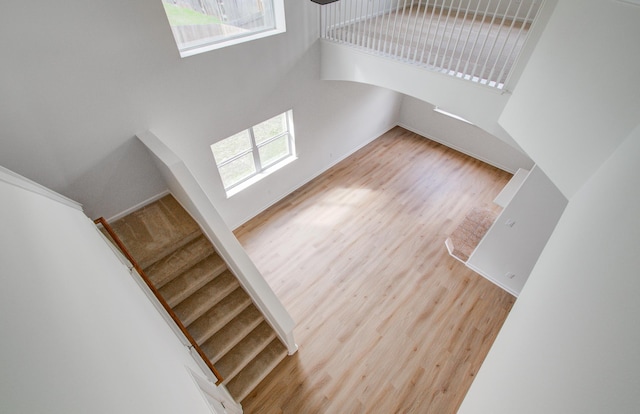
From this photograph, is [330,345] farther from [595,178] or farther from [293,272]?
[595,178]

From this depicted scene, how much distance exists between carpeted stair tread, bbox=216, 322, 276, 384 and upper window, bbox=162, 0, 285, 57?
11.4ft

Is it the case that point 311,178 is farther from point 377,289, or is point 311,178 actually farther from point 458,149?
point 458,149

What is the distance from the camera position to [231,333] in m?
3.35

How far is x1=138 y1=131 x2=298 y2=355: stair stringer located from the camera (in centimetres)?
281

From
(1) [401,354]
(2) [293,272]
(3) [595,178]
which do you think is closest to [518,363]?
(3) [595,178]

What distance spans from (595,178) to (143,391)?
2497 mm

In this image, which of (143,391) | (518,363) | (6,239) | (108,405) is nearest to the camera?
(108,405)

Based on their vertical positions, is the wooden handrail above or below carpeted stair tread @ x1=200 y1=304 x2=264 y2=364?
above

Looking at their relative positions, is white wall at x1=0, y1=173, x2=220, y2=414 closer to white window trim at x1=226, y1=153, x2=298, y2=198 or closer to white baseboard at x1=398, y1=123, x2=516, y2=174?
white window trim at x1=226, y1=153, x2=298, y2=198

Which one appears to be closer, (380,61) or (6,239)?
(6,239)

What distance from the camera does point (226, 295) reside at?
3.45 meters

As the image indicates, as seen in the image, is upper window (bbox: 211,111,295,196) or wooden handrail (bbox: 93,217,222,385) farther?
upper window (bbox: 211,111,295,196)

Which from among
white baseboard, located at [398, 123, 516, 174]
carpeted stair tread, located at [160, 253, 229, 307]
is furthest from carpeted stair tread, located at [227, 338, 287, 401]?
white baseboard, located at [398, 123, 516, 174]

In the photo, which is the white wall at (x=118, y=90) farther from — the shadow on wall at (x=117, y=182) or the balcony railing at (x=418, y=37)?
the balcony railing at (x=418, y=37)
